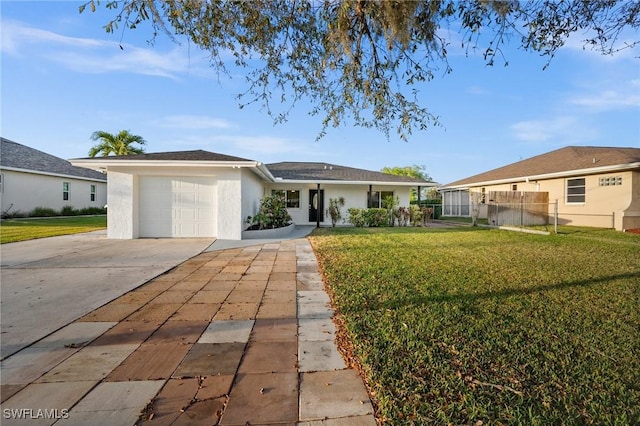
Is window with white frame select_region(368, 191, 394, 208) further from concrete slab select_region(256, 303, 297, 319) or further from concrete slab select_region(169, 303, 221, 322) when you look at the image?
concrete slab select_region(169, 303, 221, 322)

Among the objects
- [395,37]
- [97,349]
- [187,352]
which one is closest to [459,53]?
[395,37]

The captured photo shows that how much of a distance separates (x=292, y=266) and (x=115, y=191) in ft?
26.4

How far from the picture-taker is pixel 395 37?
12.2 ft

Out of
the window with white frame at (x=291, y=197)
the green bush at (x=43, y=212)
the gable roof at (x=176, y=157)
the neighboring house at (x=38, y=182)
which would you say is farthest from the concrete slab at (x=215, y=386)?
the green bush at (x=43, y=212)

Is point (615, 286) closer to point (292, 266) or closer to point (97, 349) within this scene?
point (292, 266)

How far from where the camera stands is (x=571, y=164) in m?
16.7

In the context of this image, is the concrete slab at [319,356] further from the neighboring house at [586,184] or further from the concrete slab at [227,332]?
the neighboring house at [586,184]

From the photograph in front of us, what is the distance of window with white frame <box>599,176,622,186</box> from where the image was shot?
555 inches

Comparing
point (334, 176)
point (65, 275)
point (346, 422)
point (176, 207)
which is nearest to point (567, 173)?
point (334, 176)

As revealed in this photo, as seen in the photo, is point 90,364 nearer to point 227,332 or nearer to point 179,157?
point 227,332

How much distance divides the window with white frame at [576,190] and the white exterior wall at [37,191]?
32034 mm

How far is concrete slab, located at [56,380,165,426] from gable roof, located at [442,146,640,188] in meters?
18.3

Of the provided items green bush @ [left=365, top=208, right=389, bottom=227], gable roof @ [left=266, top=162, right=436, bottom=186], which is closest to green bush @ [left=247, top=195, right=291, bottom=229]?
gable roof @ [left=266, top=162, right=436, bottom=186]

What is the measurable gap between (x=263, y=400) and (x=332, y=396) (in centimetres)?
51
